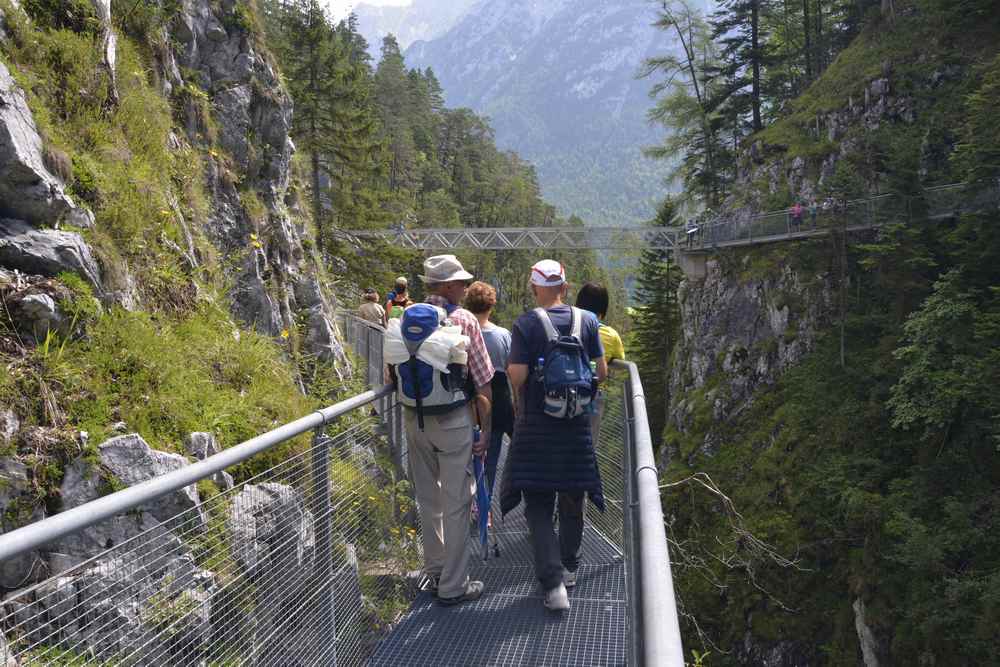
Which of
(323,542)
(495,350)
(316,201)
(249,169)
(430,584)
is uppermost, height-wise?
(249,169)

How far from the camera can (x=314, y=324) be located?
12.9m

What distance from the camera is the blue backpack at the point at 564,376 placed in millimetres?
3701

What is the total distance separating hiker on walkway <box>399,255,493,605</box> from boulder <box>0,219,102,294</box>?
9.26ft

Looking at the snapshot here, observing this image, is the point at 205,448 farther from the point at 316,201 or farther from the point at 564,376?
→ the point at 316,201

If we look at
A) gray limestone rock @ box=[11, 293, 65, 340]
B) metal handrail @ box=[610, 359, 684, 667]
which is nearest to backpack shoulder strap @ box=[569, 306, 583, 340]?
metal handrail @ box=[610, 359, 684, 667]

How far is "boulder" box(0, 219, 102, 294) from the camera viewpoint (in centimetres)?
458

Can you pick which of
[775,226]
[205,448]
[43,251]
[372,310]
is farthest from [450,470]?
[775,226]

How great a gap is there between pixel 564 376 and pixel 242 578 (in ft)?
6.12

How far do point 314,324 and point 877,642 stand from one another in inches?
527

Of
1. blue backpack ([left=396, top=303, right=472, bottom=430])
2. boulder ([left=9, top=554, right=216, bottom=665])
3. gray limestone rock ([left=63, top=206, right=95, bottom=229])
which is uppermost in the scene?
gray limestone rock ([left=63, top=206, right=95, bottom=229])

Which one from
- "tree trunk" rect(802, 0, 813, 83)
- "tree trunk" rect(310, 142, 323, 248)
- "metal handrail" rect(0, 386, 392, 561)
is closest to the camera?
"metal handrail" rect(0, 386, 392, 561)

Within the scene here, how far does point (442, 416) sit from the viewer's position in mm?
3965

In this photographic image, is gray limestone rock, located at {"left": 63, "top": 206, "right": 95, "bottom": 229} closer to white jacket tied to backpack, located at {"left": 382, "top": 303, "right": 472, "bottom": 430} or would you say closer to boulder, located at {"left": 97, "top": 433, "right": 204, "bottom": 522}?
boulder, located at {"left": 97, "top": 433, "right": 204, "bottom": 522}

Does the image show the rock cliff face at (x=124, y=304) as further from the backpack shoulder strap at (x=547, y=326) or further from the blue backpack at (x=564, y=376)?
the backpack shoulder strap at (x=547, y=326)
